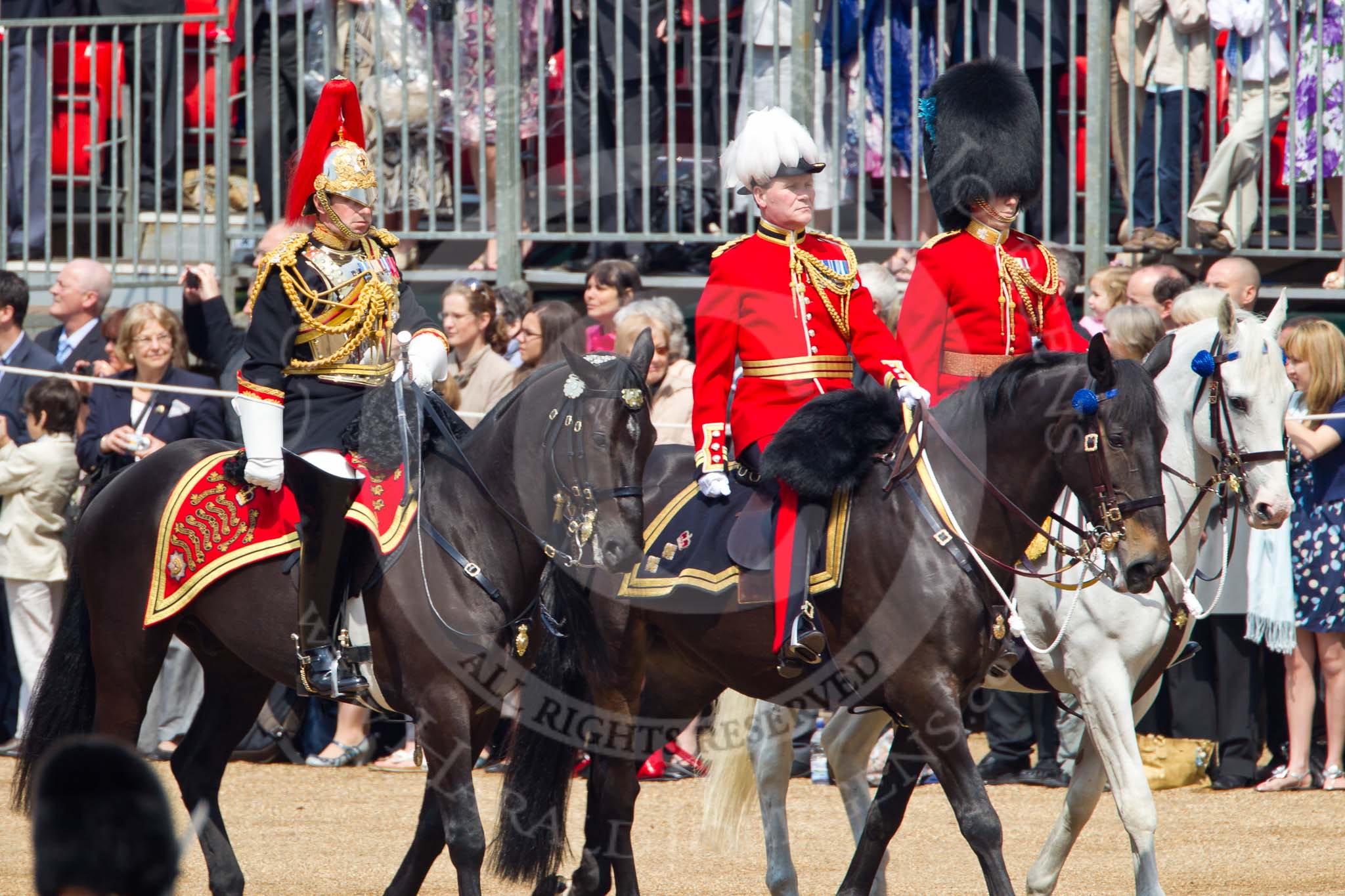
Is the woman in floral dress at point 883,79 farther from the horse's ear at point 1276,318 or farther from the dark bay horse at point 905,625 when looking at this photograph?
the dark bay horse at point 905,625

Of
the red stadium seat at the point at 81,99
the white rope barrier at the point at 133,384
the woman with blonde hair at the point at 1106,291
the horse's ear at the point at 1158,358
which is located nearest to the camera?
the horse's ear at the point at 1158,358

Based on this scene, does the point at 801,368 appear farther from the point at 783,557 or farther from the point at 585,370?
the point at 585,370

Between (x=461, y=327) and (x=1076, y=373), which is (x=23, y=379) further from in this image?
(x=1076, y=373)

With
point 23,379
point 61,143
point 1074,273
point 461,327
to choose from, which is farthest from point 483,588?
point 61,143

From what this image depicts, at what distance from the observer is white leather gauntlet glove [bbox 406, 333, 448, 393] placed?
536cm

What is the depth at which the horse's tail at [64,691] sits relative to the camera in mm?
5902

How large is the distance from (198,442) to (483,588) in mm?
1363

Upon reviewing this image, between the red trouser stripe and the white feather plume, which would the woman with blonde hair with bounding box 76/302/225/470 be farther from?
the red trouser stripe

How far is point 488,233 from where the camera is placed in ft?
33.0

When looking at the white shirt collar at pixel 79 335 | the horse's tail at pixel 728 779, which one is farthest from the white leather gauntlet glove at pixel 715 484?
the white shirt collar at pixel 79 335

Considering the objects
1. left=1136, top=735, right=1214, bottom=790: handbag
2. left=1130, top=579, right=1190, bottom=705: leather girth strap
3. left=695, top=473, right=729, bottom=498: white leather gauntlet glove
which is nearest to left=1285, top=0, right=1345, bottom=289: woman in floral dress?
left=1136, top=735, right=1214, bottom=790: handbag

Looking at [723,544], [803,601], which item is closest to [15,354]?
[723,544]

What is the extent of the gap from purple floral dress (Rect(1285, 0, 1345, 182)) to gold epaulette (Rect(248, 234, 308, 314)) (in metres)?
5.20

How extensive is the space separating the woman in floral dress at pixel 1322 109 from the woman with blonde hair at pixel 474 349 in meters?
3.82
